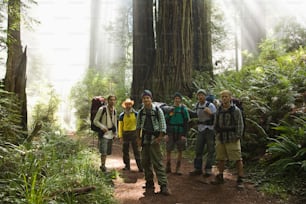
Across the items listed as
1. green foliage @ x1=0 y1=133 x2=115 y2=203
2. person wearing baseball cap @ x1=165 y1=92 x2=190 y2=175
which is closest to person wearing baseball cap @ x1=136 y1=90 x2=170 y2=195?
green foliage @ x1=0 y1=133 x2=115 y2=203

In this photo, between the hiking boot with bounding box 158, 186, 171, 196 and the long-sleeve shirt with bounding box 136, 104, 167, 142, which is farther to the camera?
the long-sleeve shirt with bounding box 136, 104, 167, 142

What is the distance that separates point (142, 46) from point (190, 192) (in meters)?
7.85

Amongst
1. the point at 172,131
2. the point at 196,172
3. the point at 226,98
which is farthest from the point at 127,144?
the point at 226,98

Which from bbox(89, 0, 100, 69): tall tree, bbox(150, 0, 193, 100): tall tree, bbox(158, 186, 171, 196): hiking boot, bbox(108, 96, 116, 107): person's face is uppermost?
bbox(89, 0, 100, 69): tall tree

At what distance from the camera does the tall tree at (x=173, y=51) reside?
10641 mm

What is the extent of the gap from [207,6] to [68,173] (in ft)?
35.3

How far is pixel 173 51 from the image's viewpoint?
35.3 feet

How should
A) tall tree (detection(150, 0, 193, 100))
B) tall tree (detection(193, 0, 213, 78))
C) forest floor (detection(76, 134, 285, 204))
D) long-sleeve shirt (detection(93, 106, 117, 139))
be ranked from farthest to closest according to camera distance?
tall tree (detection(193, 0, 213, 78)) < tall tree (detection(150, 0, 193, 100)) < long-sleeve shirt (detection(93, 106, 117, 139)) < forest floor (detection(76, 134, 285, 204))

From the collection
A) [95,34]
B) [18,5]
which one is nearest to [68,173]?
[18,5]

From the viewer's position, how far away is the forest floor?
16.4ft

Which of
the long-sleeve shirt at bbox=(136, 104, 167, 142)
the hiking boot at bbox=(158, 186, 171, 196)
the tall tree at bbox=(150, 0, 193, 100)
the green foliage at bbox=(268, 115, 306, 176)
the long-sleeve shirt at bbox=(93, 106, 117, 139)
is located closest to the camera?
the hiking boot at bbox=(158, 186, 171, 196)

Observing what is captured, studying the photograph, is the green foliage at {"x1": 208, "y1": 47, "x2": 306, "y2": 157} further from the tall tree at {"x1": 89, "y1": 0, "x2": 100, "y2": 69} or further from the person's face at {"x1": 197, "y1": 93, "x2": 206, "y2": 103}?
the tall tree at {"x1": 89, "y1": 0, "x2": 100, "y2": 69}

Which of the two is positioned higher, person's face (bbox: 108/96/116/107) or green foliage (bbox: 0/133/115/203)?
person's face (bbox: 108/96/116/107)

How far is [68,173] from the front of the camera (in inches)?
204
